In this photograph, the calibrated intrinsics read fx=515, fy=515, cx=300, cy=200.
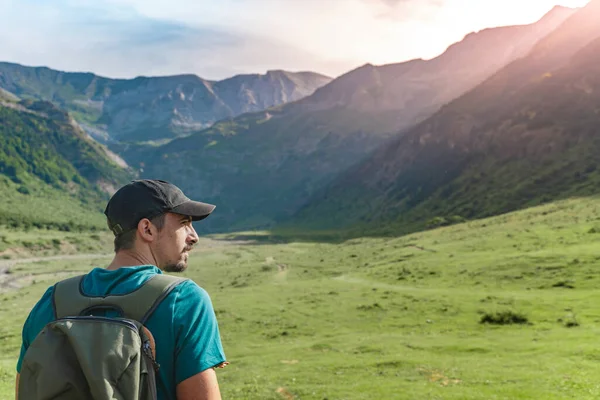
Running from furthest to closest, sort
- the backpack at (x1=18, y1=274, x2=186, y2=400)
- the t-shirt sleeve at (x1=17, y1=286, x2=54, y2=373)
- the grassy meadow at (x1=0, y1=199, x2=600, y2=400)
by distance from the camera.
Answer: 1. the grassy meadow at (x1=0, y1=199, x2=600, y2=400)
2. the t-shirt sleeve at (x1=17, y1=286, x2=54, y2=373)
3. the backpack at (x1=18, y1=274, x2=186, y2=400)

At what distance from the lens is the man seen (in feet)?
15.9

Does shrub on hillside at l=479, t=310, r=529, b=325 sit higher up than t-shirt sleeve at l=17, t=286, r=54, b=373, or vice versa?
t-shirt sleeve at l=17, t=286, r=54, b=373

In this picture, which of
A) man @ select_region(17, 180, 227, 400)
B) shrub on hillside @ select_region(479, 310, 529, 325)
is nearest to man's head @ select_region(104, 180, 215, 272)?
man @ select_region(17, 180, 227, 400)

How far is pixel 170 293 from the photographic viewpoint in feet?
16.1

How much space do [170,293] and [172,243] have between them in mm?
1230

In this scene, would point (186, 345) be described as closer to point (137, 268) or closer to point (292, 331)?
point (137, 268)

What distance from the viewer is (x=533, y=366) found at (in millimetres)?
27984

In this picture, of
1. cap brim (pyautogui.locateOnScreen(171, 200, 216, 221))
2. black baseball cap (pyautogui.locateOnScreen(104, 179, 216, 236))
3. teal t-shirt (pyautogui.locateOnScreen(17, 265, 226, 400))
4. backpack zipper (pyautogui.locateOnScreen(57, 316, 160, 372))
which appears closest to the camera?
backpack zipper (pyautogui.locateOnScreen(57, 316, 160, 372))

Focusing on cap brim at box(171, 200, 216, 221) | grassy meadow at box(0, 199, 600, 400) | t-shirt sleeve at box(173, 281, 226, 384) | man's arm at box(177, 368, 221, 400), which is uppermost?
cap brim at box(171, 200, 216, 221)

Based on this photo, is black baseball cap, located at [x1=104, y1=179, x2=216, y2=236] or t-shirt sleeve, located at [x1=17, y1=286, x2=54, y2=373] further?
black baseball cap, located at [x1=104, y1=179, x2=216, y2=236]

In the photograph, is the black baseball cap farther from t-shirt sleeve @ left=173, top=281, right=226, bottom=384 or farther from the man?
t-shirt sleeve @ left=173, top=281, right=226, bottom=384

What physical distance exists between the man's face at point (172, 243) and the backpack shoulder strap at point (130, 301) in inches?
35.9

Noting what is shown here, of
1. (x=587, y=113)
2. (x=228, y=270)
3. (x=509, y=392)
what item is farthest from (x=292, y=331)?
(x=587, y=113)

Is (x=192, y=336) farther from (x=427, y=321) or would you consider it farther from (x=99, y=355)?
(x=427, y=321)
